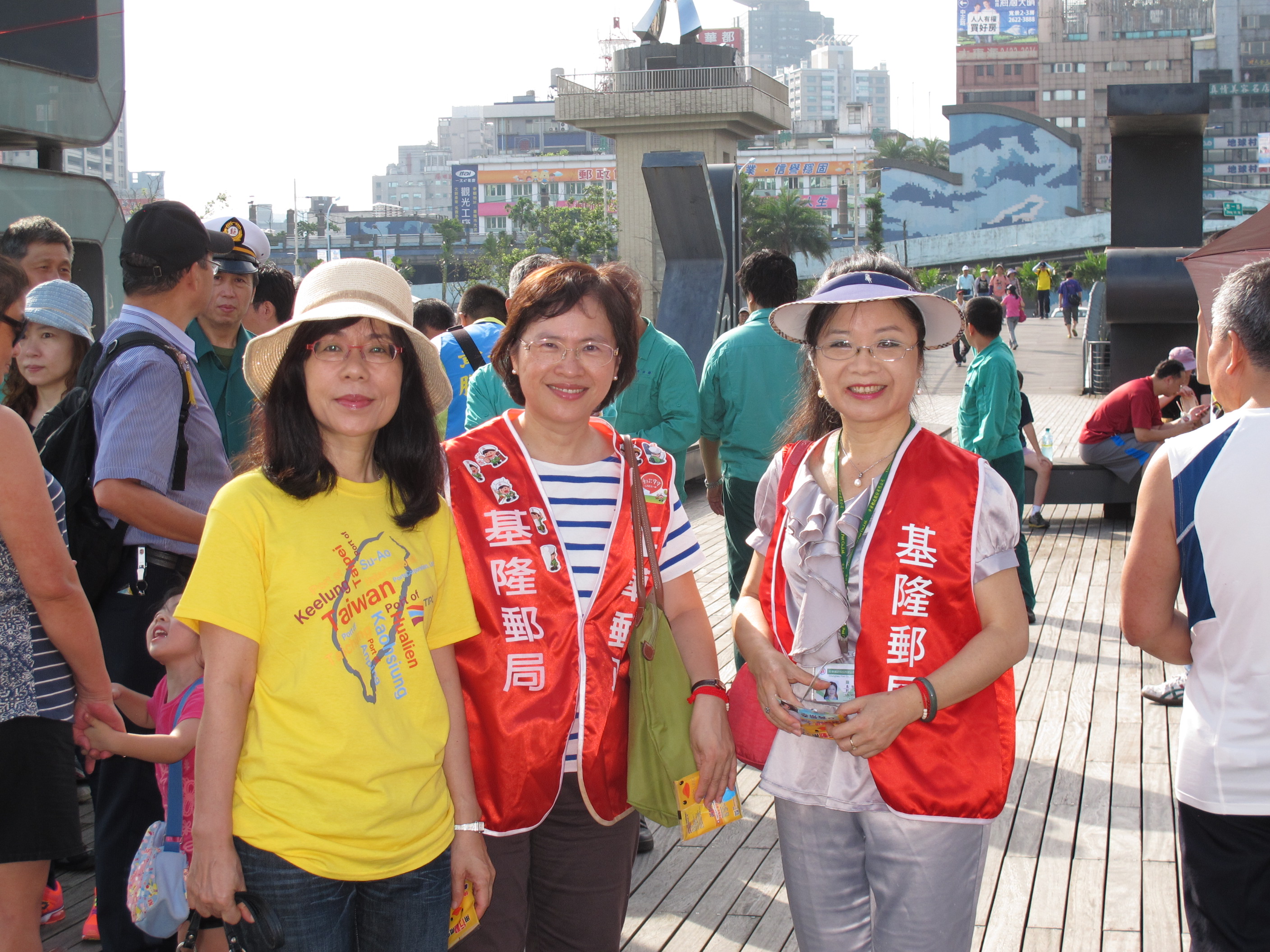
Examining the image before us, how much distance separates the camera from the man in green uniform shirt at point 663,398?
4234 millimetres

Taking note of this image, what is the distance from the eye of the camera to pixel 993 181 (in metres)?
65.2

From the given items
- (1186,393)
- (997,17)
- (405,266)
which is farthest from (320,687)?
(997,17)

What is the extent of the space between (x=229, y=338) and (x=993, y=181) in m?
66.8

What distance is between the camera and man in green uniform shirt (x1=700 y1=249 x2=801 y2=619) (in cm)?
462

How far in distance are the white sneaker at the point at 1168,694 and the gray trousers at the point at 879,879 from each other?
11.4 ft

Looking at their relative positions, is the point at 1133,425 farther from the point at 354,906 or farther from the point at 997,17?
the point at 997,17

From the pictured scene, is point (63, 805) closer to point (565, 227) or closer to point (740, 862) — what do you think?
point (740, 862)

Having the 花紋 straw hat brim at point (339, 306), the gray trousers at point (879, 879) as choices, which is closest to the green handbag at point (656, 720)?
the gray trousers at point (879, 879)

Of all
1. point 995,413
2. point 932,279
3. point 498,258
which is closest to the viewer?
point 995,413

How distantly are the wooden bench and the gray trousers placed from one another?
7622 mm

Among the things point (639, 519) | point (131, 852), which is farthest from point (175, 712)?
point (639, 519)

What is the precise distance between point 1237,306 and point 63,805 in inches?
99.6

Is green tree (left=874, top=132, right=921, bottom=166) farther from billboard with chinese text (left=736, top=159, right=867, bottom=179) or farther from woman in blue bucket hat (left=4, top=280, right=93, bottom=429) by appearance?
woman in blue bucket hat (left=4, top=280, right=93, bottom=429)

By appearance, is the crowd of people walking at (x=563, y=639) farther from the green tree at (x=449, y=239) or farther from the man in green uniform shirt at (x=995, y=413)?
the green tree at (x=449, y=239)
